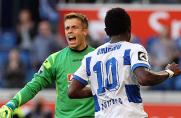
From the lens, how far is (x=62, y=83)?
9.51m

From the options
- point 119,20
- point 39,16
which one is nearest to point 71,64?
point 119,20

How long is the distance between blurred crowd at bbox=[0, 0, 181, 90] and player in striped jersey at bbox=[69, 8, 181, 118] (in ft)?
27.4

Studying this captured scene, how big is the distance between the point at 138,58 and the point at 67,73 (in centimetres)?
215

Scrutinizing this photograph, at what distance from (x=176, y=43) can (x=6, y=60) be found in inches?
138

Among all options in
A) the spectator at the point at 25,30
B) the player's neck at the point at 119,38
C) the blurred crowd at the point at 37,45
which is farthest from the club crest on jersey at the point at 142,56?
the spectator at the point at 25,30

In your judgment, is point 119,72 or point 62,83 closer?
point 119,72

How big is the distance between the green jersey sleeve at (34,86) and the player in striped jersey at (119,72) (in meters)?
1.56

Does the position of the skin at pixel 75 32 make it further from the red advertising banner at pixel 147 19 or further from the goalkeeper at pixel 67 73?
the red advertising banner at pixel 147 19

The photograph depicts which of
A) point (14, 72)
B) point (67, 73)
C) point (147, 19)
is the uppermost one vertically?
point (147, 19)

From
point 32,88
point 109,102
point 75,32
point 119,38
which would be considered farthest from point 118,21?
point 32,88

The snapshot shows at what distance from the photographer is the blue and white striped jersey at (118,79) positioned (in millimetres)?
7602

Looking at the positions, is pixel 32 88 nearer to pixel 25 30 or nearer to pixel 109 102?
pixel 109 102

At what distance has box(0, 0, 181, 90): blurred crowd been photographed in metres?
16.7

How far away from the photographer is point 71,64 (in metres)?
9.59
